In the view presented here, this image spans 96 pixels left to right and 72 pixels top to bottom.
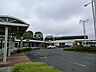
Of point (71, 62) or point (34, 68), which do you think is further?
point (71, 62)

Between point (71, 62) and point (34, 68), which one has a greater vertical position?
point (34, 68)

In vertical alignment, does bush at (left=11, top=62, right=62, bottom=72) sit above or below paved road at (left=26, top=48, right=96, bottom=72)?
above

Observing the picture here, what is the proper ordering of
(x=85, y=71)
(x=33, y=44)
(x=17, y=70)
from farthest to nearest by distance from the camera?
1. (x=33, y=44)
2. (x=85, y=71)
3. (x=17, y=70)

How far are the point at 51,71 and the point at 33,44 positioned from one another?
128 ft

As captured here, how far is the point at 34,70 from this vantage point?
351 centimetres

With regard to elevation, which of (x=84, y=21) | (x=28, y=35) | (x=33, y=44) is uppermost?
(x=84, y=21)

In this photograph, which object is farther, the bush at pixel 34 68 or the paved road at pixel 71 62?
the paved road at pixel 71 62

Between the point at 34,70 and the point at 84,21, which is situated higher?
the point at 84,21

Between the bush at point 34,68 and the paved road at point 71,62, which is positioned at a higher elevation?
the bush at point 34,68

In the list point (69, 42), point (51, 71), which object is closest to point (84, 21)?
point (69, 42)

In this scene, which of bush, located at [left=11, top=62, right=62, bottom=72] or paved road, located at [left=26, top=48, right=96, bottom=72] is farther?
paved road, located at [left=26, top=48, right=96, bottom=72]

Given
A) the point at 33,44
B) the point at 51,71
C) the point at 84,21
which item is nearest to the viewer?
the point at 51,71

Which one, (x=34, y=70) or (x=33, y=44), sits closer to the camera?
(x=34, y=70)

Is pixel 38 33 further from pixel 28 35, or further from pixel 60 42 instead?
pixel 60 42
